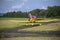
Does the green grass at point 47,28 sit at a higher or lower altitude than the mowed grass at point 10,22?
lower

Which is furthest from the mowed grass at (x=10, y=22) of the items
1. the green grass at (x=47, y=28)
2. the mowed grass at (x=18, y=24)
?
the green grass at (x=47, y=28)

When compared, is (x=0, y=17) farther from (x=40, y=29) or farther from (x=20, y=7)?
(x=40, y=29)

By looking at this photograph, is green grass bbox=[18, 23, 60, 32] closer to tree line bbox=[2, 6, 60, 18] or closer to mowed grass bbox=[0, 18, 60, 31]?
mowed grass bbox=[0, 18, 60, 31]

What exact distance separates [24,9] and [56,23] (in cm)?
65

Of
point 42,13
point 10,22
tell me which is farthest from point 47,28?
point 10,22

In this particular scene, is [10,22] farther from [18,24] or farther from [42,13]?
[42,13]

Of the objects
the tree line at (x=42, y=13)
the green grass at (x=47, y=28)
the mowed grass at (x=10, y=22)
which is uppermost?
the tree line at (x=42, y=13)

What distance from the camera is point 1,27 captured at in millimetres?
2973

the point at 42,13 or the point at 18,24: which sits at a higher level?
the point at 42,13

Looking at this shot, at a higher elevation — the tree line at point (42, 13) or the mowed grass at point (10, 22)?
the tree line at point (42, 13)

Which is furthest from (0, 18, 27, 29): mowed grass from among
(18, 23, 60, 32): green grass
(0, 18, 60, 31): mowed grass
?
(18, 23, 60, 32): green grass

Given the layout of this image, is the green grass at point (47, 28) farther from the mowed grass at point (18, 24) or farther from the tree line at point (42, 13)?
the tree line at point (42, 13)

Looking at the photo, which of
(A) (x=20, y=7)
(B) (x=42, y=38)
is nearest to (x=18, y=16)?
(A) (x=20, y=7)


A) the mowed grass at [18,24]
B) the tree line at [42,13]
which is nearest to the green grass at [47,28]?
the mowed grass at [18,24]
